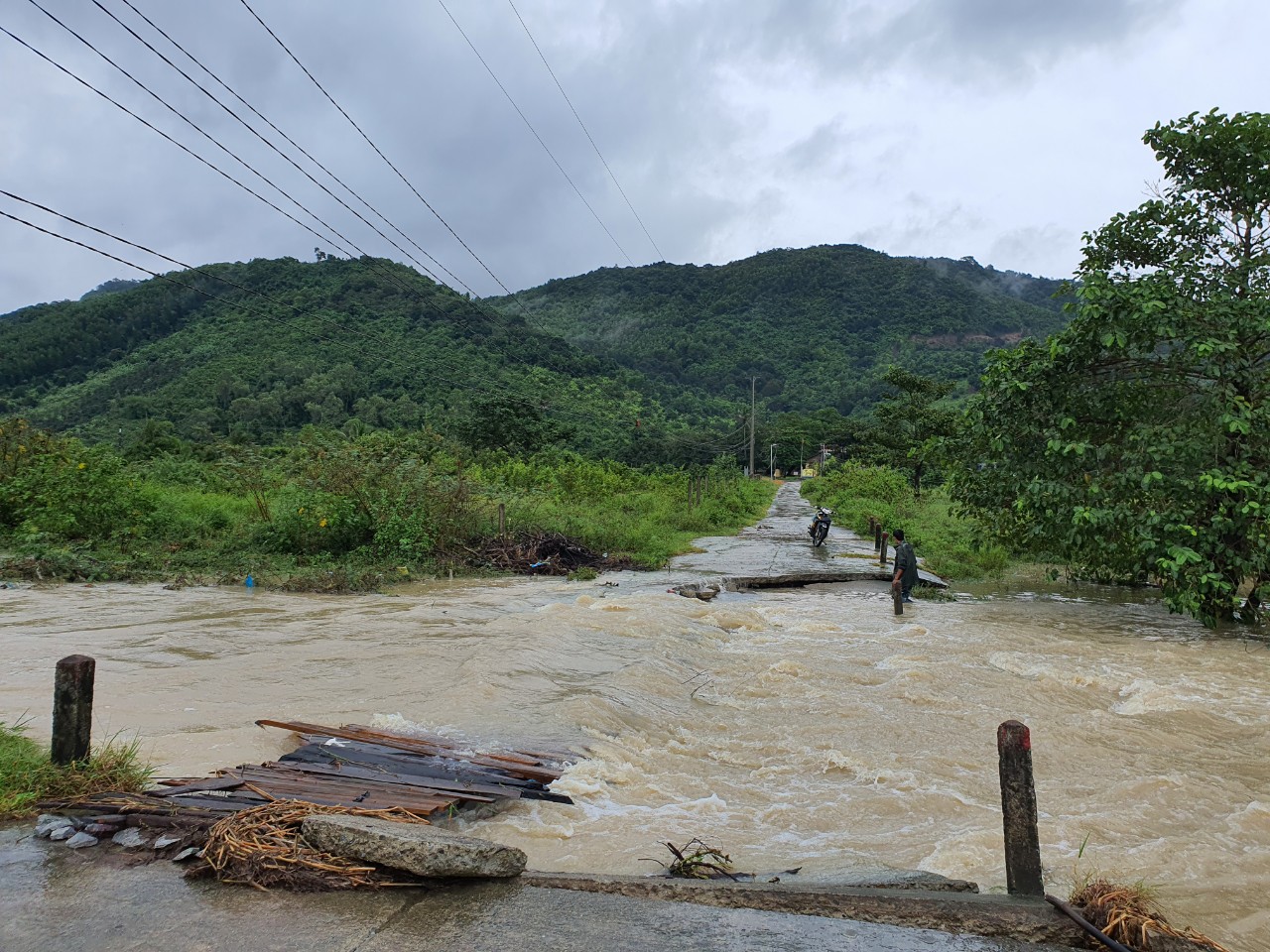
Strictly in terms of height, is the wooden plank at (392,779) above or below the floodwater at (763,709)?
above

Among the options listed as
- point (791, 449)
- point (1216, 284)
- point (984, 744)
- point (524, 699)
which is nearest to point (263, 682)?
point (524, 699)

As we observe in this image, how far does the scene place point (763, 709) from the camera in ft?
29.2

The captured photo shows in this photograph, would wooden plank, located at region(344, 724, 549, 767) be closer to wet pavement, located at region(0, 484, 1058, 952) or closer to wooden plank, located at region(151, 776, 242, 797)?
wooden plank, located at region(151, 776, 242, 797)

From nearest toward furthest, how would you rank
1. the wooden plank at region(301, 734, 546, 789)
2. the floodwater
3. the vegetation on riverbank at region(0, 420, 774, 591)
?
the floodwater → the wooden plank at region(301, 734, 546, 789) → the vegetation on riverbank at region(0, 420, 774, 591)

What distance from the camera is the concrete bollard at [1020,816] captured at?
3.94 metres

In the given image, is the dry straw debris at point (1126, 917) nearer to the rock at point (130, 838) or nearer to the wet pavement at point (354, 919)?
the wet pavement at point (354, 919)

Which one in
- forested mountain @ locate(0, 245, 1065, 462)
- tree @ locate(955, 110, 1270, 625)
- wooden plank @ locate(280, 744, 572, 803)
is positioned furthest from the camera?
forested mountain @ locate(0, 245, 1065, 462)

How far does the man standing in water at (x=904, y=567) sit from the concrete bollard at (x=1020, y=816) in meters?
10.9

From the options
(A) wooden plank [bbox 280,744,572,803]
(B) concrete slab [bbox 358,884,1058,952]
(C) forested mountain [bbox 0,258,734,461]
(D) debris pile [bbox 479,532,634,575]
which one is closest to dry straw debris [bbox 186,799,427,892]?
(B) concrete slab [bbox 358,884,1058,952]

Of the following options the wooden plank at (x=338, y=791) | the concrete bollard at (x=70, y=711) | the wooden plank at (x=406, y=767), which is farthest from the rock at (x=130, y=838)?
the wooden plank at (x=406, y=767)

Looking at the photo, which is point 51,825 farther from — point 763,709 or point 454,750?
point 763,709

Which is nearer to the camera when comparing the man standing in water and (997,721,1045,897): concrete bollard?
(997,721,1045,897): concrete bollard

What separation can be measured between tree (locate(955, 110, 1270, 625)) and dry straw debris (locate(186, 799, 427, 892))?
12.0 meters

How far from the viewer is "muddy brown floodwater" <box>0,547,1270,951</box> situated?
5438 mm
